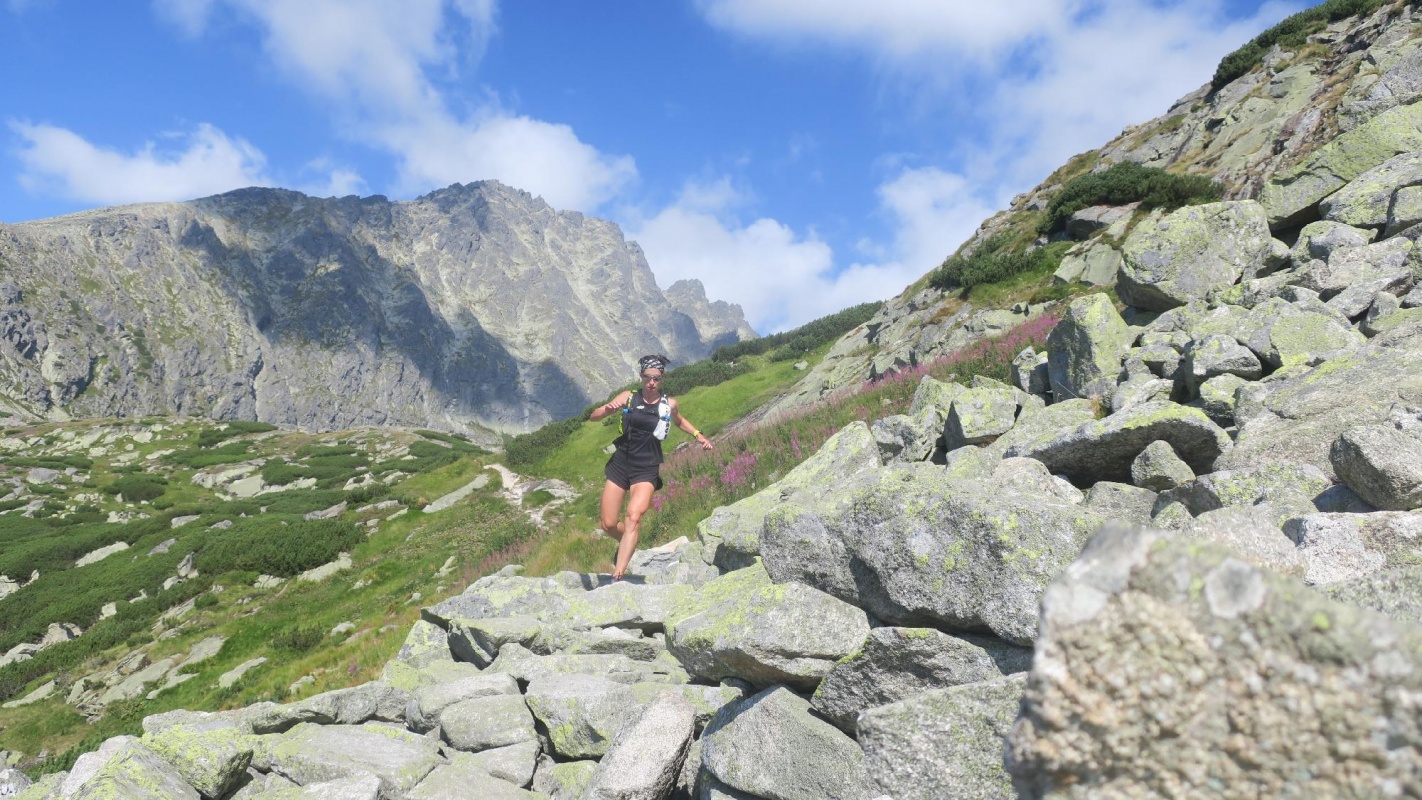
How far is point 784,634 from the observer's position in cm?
493

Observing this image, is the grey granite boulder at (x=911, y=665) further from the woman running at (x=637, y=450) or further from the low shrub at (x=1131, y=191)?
the low shrub at (x=1131, y=191)

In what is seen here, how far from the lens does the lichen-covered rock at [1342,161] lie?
44.4ft

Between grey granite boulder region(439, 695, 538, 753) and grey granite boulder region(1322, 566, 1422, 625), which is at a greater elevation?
grey granite boulder region(1322, 566, 1422, 625)

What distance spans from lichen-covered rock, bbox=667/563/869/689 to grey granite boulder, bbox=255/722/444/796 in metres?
2.93

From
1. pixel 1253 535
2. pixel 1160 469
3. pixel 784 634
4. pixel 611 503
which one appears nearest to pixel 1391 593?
pixel 1253 535

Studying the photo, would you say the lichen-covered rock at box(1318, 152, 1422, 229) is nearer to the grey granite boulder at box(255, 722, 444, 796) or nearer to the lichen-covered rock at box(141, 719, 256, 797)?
the grey granite boulder at box(255, 722, 444, 796)

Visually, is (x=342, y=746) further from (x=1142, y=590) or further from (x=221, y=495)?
(x=221, y=495)

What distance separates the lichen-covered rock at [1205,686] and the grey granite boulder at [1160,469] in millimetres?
5222

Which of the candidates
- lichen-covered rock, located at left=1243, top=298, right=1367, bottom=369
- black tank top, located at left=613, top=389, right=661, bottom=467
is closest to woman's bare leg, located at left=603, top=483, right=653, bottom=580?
black tank top, located at left=613, top=389, right=661, bottom=467

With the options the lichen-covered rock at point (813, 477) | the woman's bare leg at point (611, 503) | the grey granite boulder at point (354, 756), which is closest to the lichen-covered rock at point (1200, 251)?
the lichen-covered rock at point (813, 477)

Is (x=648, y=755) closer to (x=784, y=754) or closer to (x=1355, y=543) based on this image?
(x=784, y=754)

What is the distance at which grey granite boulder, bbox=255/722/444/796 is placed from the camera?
5.97 m

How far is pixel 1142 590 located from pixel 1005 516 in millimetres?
2385

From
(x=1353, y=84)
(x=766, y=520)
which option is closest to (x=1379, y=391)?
(x=766, y=520)
